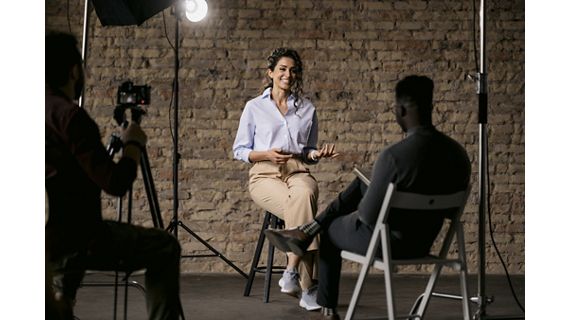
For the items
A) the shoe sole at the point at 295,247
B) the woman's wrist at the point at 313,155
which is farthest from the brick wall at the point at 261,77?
the shoe sole at the point at 295,247

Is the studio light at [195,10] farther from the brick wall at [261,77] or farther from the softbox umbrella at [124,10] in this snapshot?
the softbox umbrella at [124,10]

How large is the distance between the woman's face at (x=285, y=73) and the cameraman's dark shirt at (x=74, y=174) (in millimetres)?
2204

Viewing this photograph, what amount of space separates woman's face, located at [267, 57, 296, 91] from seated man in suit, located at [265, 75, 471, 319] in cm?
142

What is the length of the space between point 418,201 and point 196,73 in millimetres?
3571

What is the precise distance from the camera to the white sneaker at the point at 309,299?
4.44 meters

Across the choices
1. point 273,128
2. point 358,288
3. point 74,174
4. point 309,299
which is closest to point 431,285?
point 358,288

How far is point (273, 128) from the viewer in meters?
4.90

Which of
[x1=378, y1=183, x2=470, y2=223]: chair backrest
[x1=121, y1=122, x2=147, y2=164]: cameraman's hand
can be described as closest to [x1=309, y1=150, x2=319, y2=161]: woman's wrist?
[x1=378, y1=183, x2=470, y2=223]: chair backrest

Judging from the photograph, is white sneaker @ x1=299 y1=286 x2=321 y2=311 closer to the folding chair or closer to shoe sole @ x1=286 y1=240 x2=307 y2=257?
shoe sole @ x1=286 y1=240 x2=307 y2=257

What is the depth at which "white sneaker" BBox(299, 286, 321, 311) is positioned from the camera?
4.44 m

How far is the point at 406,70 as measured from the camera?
6.40 metres

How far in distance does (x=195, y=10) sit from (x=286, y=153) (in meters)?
1.79
